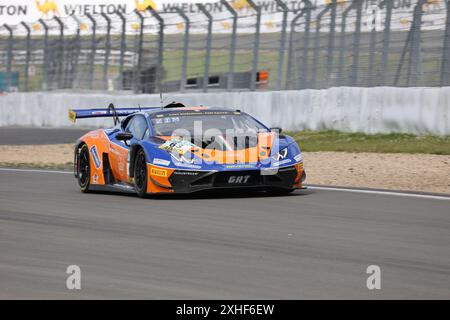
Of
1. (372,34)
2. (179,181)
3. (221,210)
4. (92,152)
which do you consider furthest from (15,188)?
(372,34)

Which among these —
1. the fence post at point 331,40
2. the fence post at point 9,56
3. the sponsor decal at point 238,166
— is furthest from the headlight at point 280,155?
the fence post at point 9,56

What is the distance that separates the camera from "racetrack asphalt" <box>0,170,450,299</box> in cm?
623

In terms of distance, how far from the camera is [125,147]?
12.8m

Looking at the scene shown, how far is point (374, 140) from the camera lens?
1898 cm

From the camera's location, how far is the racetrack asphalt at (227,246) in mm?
6234

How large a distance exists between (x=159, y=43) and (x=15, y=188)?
47.4ft

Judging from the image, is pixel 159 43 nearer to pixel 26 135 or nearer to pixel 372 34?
pixel 26 135

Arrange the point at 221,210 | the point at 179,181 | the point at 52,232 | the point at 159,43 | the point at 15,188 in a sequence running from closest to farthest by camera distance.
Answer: the point at 52,232 → the point at 221,210 → the point at 179,181 → the point at 15,188 → the point at 159,43

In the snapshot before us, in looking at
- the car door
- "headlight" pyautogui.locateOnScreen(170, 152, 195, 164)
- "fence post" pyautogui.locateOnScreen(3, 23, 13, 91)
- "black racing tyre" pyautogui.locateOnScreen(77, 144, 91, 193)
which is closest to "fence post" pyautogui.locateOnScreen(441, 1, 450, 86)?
the car door

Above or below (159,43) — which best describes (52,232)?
below

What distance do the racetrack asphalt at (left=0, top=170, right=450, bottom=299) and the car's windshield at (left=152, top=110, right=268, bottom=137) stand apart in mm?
797

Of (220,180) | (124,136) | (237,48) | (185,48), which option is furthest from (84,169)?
(185,48)

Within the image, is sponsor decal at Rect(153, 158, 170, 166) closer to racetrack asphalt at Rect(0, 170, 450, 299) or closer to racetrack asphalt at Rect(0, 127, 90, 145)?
racetrack asphalt at Rect(0, 170, 450, 299)

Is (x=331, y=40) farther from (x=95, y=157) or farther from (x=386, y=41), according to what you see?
(x=95, y=157)
